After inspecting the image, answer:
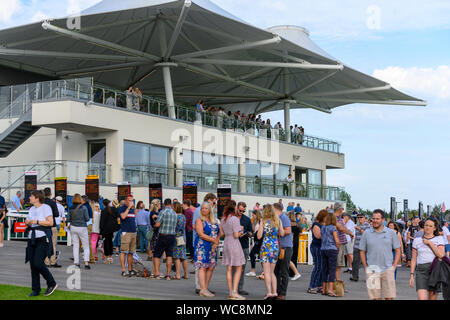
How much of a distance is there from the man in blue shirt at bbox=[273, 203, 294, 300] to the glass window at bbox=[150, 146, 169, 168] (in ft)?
64.7

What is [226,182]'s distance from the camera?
35906mm

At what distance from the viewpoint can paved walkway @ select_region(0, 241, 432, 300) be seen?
1300 centimetres

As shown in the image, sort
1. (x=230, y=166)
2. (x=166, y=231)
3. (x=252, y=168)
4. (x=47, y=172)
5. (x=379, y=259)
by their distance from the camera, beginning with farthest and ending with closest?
1. (x=252, y=168)
2. (x=230, y=166)
3. (x=47, y=172)
4. (x=166, y=231)
5. (x=379, y=259)

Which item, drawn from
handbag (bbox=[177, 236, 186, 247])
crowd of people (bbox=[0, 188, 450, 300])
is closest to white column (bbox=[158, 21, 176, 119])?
crowd of people (bbox=[0, 188, 450, 300])

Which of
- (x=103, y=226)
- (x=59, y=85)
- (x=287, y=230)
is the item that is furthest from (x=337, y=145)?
(x=287, y=230)

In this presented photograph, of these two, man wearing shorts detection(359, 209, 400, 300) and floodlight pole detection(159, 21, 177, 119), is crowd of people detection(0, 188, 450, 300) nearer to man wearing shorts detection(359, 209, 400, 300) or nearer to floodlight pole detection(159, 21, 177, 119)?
man wearing shorts detection(359, 209, 400, 300)

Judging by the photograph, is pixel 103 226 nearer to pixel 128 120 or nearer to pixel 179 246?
pixel 179 246

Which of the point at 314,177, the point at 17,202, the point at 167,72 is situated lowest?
the point at 17,202

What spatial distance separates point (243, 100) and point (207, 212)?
39.2m

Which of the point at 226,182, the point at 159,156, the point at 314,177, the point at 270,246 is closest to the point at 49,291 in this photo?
the point at 270,246

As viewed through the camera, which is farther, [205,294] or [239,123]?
[239,123]

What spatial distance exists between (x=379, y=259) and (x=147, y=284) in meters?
6.00

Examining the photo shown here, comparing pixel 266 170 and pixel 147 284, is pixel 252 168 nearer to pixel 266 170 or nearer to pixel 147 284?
pixel 266 170

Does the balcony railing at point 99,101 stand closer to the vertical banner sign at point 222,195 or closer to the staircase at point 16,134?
the staircase at point 16,134
